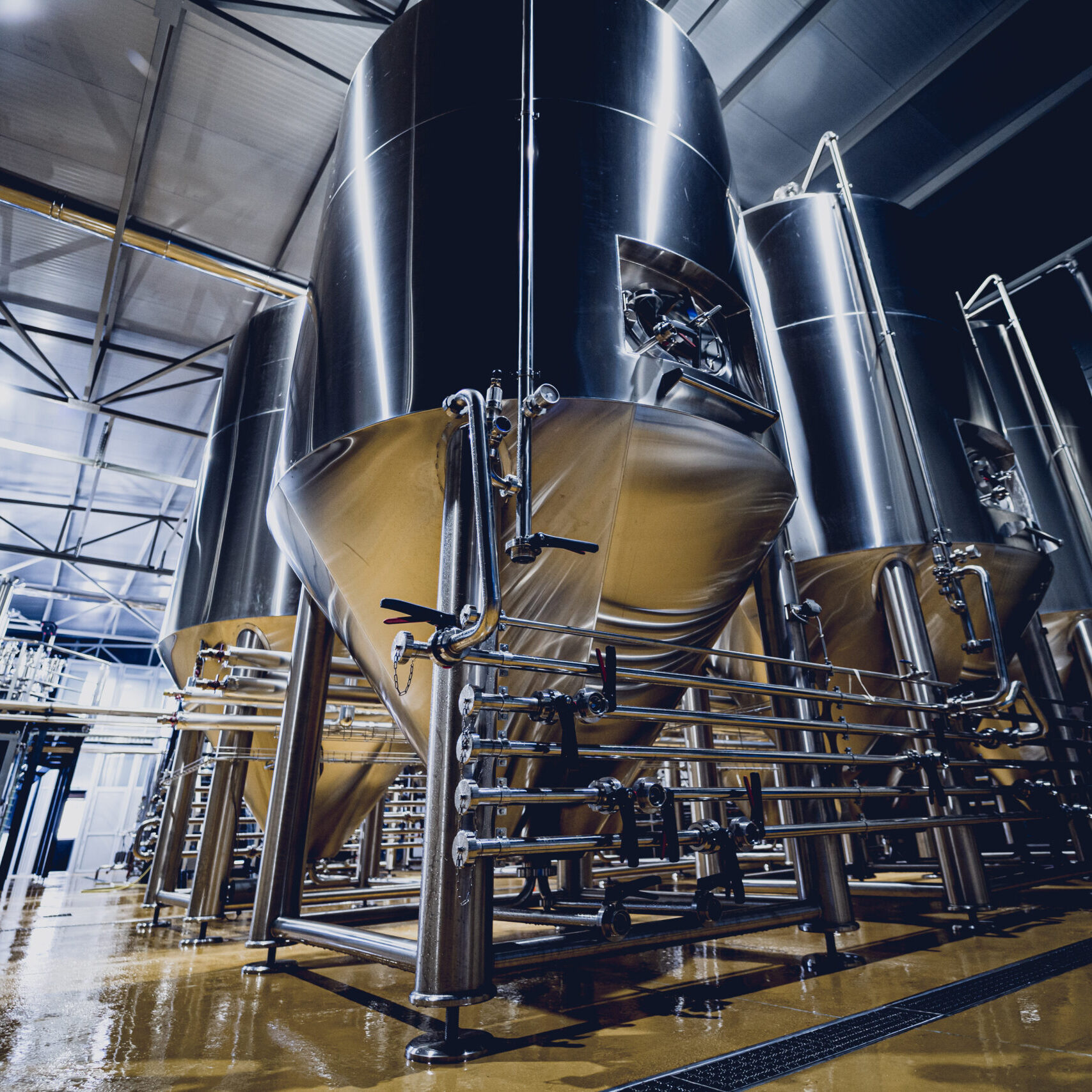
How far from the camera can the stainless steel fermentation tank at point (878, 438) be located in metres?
2.95

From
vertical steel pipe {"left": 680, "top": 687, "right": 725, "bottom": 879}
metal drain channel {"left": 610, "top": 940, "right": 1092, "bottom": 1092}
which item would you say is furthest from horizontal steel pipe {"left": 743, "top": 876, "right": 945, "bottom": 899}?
metal drain channel {"left": 610, "top": 940, "right": 1092, "bottom": 1092}

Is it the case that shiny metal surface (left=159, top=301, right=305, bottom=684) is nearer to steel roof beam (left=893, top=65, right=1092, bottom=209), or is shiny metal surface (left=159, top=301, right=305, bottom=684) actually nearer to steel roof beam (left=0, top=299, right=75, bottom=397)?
steel roof beam (left=0, top=299, right=75, bottom=397)

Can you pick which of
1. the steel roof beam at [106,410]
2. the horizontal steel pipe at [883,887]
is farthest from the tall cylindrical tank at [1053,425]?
the steel roof beam at [106,410]

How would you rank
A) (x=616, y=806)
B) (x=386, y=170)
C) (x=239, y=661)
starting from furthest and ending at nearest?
(x=239, y=661) < (x=386, y=170) < (x=616, y=806)

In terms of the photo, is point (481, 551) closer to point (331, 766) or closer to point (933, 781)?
point (933, 781)

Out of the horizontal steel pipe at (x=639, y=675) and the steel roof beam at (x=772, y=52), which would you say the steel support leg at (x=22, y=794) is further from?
the steel roof beam at (x=772, y=52)

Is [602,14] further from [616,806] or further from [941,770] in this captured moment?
[941,770]

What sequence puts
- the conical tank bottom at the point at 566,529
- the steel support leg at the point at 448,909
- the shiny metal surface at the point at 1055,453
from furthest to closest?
the shiny metal surface at the point at 1055,453 < the conical tank bottom at the point at 566,529 < the steel support leg at the point at 448,909

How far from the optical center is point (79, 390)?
8.30m

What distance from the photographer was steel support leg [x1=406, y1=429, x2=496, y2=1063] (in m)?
1.09

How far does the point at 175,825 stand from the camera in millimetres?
3564

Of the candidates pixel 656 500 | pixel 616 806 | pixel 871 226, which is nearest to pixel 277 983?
pixel 616 806

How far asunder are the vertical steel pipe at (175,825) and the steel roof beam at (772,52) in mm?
4901

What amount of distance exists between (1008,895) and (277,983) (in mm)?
3085
